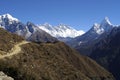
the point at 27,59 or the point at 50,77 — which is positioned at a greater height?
the point at 27,59

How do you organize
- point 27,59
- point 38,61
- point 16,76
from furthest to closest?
point 38,61
point 27,59
point 16,76

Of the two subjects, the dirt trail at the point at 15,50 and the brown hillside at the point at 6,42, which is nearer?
the dirt trail at the point at 15,50

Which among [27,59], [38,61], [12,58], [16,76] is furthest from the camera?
[38,61]

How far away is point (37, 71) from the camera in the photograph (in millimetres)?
165750

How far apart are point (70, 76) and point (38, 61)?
65.9 ft

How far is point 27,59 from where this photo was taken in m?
174

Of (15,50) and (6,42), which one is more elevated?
(6,42)

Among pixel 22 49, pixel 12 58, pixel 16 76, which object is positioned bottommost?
pixel 16 76

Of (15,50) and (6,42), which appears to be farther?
(6,42)

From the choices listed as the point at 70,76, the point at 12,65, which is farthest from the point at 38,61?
the point at 12,65

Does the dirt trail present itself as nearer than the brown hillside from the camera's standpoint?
Yes

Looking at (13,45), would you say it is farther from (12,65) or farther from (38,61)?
(12,65)

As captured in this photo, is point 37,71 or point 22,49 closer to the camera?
point 37,71

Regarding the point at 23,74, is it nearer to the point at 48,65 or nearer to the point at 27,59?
the point at 27,59
